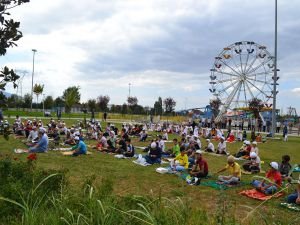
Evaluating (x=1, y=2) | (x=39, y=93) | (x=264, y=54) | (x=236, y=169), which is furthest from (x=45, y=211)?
(x=39, y=93)

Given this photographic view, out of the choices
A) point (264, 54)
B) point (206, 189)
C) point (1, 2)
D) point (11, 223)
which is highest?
point (264, 54)

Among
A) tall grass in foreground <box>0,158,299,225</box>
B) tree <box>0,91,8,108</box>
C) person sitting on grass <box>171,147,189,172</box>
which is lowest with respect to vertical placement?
person sitting on grass <box>171,147,189,172</box>

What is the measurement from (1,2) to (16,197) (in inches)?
108

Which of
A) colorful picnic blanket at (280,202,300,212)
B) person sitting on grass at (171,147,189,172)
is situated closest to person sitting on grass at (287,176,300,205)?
colorful picnic blanket at (280,202,300,212)

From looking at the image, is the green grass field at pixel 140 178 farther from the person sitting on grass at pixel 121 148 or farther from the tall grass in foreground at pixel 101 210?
the tall grass in foreground at pixel 101 210

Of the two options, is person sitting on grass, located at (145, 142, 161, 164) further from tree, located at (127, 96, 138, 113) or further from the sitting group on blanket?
tree, located at (127, 96, 138, 113)

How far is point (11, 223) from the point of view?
14.1 feet

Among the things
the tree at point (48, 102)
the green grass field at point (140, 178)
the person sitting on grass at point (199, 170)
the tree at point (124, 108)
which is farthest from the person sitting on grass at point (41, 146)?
the tree at point (48, 102)

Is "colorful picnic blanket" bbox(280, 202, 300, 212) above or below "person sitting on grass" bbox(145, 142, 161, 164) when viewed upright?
below

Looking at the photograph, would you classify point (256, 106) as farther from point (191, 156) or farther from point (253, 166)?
point (253, 166)

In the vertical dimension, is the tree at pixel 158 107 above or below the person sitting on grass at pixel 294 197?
above

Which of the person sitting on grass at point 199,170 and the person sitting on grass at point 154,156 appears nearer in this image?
the person sitting on grass at point 199,170

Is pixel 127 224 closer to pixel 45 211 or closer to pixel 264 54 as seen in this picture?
pixel 45 211

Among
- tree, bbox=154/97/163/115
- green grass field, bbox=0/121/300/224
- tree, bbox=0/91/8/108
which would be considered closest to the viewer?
tree, bbox=0/91/8/108
